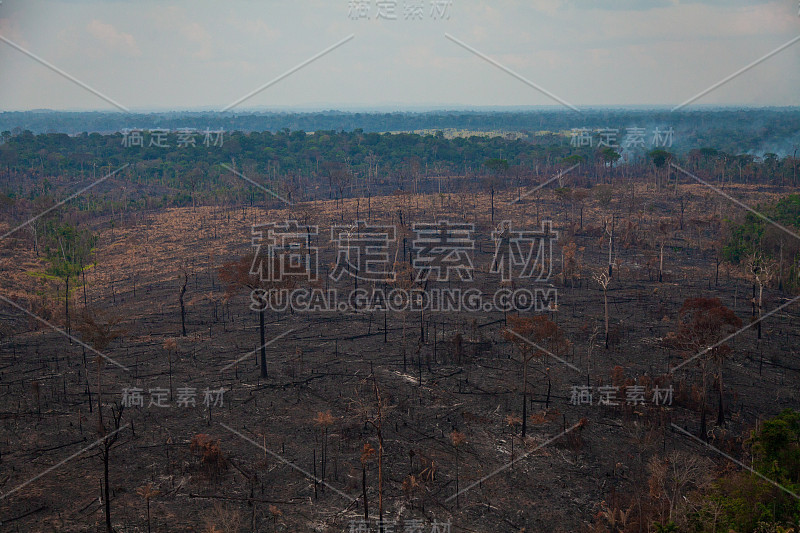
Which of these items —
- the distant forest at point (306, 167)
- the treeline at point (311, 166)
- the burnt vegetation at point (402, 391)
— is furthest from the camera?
the treeline at point (311, 166)

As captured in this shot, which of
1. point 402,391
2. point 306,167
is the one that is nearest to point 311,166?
point 306,167

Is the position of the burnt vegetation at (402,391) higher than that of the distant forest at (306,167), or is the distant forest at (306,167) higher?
the distant forest at (306,167)

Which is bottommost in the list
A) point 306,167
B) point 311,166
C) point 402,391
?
point 402,391

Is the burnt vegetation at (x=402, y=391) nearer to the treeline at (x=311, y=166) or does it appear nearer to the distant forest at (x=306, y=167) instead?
the distant forest at (x=306, y=167)

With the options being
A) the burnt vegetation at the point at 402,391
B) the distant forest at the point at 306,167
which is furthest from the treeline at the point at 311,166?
the burnt vegetation at the point at 402,391

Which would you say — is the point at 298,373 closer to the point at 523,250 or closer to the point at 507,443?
the point at 507,443

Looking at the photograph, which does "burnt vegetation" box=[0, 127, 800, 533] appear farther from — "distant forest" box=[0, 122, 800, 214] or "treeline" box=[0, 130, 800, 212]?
"treeline" box=[0, 130, 800, 212]

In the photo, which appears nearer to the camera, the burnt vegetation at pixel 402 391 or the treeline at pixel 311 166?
the burnt vegetation at pixel 402 391

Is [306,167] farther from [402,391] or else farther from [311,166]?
[402,391]

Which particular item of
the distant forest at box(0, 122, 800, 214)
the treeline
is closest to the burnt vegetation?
the distant forest at box(0, 122, 800, 214)

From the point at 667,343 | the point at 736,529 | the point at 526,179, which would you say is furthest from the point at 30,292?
the point at 526,179

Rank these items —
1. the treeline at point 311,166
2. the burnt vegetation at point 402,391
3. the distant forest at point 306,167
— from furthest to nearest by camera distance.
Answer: the treeline at point 311,166
the distant forest at point 306,167
the burnt vegetation at point 402,391
